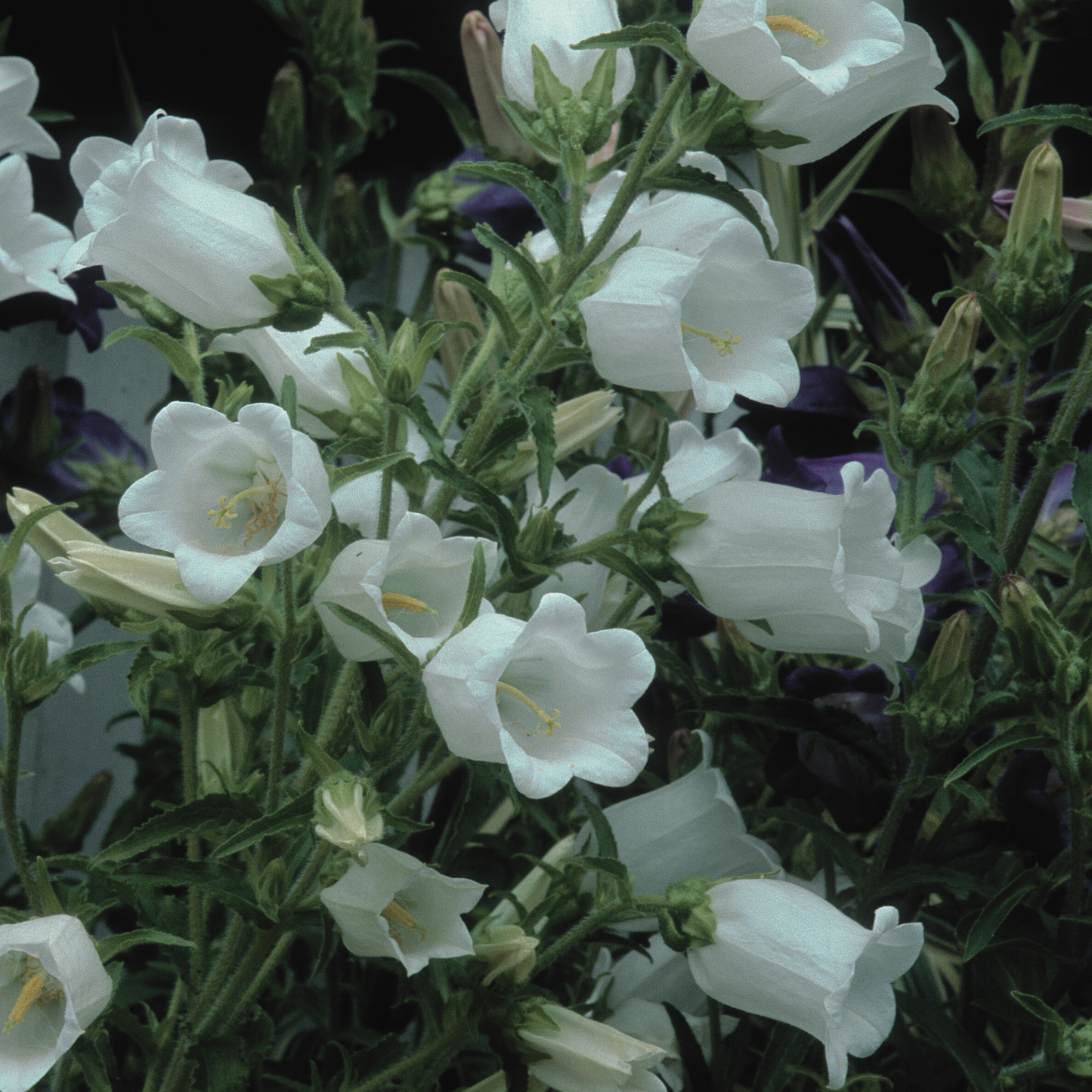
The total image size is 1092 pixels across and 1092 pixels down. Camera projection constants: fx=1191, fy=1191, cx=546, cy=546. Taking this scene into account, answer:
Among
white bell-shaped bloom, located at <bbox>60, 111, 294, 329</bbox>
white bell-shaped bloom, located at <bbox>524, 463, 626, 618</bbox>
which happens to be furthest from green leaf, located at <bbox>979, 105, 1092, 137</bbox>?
white bell-shaped bloom, located at <bbox>60, 111, 294, 329</bbox>

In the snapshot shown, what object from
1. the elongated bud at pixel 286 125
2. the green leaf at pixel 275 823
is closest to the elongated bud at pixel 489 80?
the elongated bud at pixel 286 125

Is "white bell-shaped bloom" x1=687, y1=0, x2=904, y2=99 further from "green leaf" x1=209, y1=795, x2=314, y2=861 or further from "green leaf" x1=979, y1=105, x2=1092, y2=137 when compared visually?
"green leaf" x1=209, y1=795, x2=314, y2=861

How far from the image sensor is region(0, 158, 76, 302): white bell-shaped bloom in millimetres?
774

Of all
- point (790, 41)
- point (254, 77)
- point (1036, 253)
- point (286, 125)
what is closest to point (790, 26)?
point (790, 41)

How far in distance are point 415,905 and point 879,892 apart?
0.27 m

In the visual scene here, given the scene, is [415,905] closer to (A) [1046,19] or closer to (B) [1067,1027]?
(B) [1067,1027]

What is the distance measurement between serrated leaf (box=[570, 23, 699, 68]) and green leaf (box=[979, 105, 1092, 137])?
183 mm

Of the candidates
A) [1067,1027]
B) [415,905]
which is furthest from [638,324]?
[1067,1027]

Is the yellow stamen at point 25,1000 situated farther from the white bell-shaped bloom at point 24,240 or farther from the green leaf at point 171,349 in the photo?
the white bell-shaped bloom at point 24,240

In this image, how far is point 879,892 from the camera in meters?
0.68

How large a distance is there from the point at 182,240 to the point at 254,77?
770 mm

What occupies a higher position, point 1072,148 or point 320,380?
point 320,380

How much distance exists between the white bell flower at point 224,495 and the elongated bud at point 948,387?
0.36 m

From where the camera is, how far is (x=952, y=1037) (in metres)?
0.67
